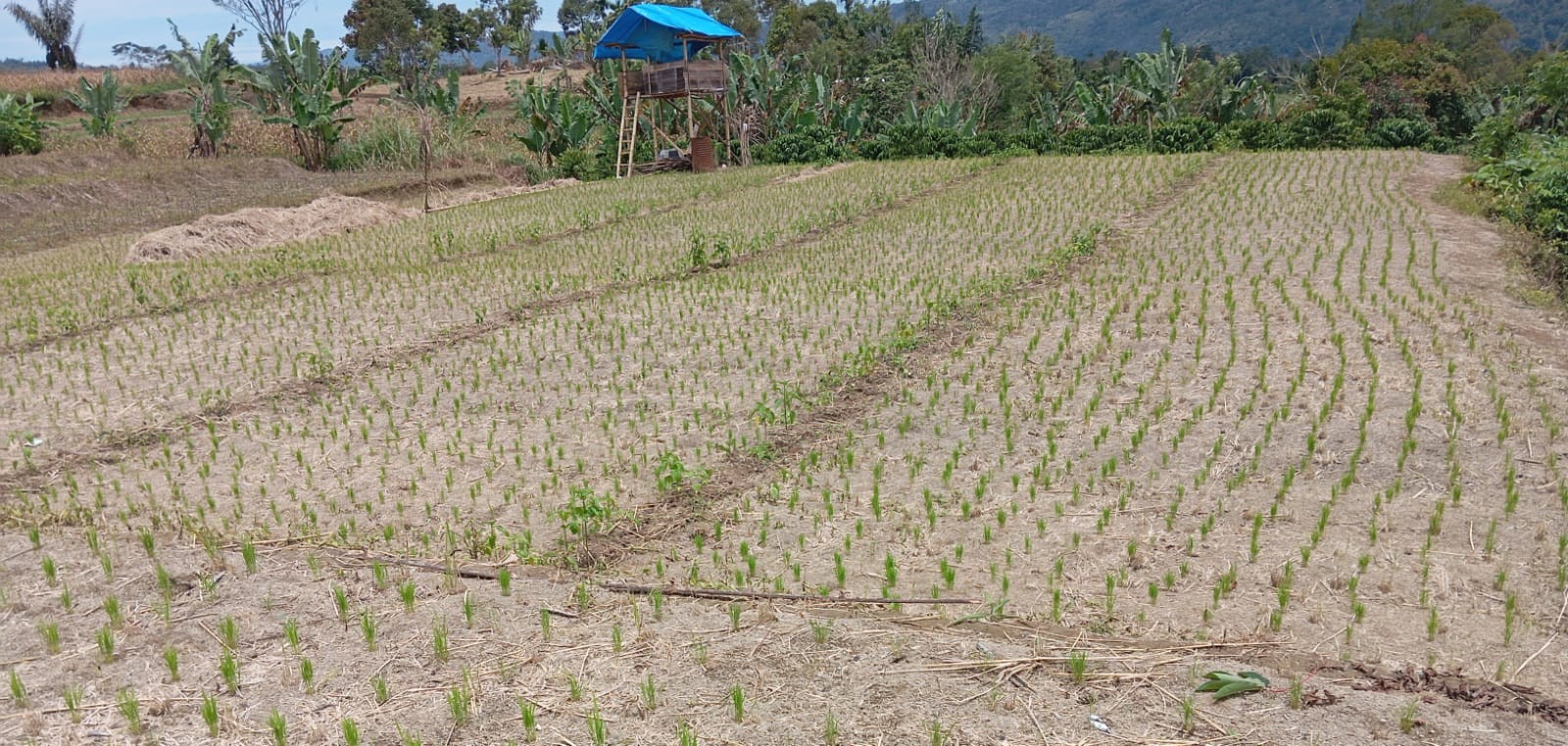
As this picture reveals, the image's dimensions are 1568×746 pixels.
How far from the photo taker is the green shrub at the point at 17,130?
65.6 ft

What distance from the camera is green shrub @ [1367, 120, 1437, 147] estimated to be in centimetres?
2161

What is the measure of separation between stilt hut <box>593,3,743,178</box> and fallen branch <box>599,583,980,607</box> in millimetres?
17479

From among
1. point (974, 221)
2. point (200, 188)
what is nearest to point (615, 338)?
point (974, 221)

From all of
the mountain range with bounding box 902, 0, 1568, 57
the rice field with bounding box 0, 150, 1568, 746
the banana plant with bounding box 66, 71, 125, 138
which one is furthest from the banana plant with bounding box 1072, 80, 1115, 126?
the mountain range with bounding box 902, 0, 1568, 57

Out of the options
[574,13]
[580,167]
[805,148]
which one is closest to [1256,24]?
[574,13]

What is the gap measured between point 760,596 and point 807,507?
992 millimetres

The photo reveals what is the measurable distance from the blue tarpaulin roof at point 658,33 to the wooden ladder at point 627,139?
949 millimetres

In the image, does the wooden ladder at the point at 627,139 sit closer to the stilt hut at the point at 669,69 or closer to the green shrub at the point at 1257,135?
the stilt hut at the point at 669,69

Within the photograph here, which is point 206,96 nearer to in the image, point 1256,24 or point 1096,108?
point 1096,108

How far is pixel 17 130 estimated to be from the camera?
2005 cm

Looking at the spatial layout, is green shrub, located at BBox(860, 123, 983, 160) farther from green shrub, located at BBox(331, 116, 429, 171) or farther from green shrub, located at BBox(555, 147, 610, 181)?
green shrub, located at BBox(331, 116, 429, 171)

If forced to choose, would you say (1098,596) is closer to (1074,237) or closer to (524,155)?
(1074,237)

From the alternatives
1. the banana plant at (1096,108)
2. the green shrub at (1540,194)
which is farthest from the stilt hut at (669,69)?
the green shrub at (1540,194)

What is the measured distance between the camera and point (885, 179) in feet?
58.3
